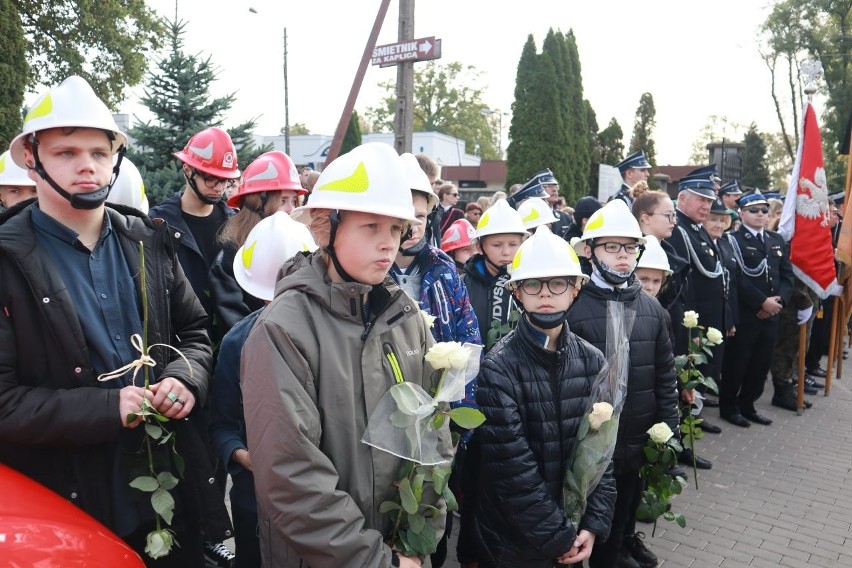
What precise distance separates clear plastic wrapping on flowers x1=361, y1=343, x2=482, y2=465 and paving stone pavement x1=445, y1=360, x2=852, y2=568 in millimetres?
2619

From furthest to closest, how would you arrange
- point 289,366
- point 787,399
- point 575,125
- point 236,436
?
point 575,125 < point 787,399 < point 236,436 < point 289,366

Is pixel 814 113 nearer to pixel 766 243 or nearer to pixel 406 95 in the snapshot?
pixel 766 243

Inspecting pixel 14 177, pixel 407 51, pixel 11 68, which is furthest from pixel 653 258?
pixel 11 68

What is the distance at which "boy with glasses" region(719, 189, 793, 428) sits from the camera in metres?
7.57

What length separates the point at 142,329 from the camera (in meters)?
2.43

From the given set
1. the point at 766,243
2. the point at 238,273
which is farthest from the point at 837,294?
the point at 238,273

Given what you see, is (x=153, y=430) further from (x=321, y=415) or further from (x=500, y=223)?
(x=500, y=223)

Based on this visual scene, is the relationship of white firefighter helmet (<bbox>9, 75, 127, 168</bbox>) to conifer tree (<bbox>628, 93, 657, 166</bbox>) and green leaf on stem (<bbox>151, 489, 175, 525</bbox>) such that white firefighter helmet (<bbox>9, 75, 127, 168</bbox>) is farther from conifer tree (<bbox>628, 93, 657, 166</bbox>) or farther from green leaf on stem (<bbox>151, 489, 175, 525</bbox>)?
conifer tree (<bbox>628, 93, 657, 166</bbox>)

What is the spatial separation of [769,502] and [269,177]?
454cm

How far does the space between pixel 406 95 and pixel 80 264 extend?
9739mm

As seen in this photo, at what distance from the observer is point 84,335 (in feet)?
7.39

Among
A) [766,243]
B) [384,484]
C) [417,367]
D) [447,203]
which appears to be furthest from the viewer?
[447,203]

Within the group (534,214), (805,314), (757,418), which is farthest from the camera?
(805,314)

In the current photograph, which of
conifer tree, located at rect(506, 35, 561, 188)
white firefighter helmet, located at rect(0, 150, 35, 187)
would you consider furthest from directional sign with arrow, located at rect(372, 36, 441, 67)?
conifer tree, located at rect(506, 35, 561, 188)
